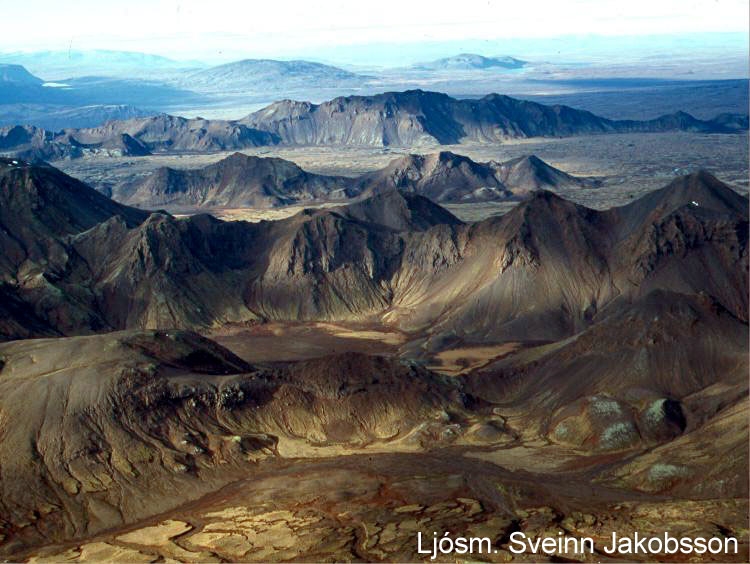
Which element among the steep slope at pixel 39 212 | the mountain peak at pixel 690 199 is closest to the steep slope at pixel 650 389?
the mountain peak at pixel 690 199

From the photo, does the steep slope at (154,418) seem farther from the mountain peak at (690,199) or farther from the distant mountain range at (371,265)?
the mountain peak at (690,199)

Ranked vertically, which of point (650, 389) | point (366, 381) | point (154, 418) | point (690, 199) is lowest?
point (154, 418)

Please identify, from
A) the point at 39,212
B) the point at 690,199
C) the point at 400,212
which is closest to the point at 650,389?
the point at 690,199

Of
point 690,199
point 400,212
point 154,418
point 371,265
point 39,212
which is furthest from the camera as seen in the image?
point 400,212

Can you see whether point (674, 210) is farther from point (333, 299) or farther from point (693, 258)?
point (333, 299)

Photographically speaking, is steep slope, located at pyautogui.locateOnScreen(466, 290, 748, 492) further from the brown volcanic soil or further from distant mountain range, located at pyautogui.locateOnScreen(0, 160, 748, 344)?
A: distant mountain range, located at pyautogui.locateOnScreen(0, 160, 748, 344)

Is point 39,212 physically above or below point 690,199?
below

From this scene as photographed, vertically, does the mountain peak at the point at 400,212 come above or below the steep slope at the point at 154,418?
above

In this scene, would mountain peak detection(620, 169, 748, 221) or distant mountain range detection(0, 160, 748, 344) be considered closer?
distant mountain range detection(0, 160, 748, 344)

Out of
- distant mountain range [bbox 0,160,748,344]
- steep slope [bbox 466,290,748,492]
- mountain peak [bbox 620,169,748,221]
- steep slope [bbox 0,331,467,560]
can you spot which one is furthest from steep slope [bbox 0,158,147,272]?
mountain peak [bbox 620,169,748,221]

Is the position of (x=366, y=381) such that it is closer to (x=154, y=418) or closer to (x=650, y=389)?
(x=154, y=418)

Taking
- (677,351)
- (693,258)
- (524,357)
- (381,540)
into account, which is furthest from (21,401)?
(693,258)
